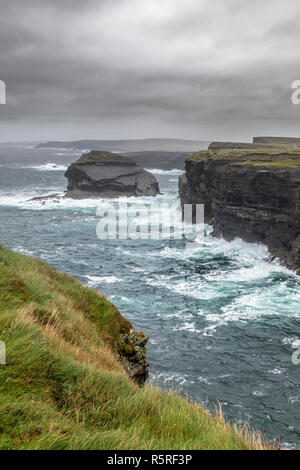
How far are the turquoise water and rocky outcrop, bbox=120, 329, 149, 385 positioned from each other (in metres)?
0.79

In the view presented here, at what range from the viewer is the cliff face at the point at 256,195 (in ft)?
189

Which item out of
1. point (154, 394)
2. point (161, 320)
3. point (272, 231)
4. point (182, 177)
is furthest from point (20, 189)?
point (154, 394)

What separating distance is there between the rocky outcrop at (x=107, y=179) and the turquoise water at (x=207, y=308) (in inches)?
1877

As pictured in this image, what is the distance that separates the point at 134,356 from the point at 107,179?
114511mm

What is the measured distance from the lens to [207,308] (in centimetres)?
3888

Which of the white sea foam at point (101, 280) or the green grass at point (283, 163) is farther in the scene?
the green grass at point (283, 163)

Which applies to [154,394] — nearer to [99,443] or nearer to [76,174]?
[99,443]

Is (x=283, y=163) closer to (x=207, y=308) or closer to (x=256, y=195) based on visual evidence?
(x=256, y=195)

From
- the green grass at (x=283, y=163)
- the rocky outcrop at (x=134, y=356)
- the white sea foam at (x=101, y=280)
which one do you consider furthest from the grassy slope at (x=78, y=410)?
the green grass at (x=283, y=163)

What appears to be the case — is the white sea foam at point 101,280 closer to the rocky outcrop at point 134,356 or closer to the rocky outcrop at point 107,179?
the rocky outcrop at point 134,356

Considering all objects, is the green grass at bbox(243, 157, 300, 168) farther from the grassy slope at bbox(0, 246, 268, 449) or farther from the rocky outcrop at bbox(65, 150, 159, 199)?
the rocky outcrop at bbox(65, 150, 159, 199)

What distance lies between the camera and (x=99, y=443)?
4953 millimetres

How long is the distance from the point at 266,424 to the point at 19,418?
824 inches

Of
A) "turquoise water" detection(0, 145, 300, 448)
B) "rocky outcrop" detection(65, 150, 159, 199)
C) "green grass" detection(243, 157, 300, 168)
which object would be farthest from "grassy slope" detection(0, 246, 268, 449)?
"rocky outcrop" detection(65, 150, 159, 199)
